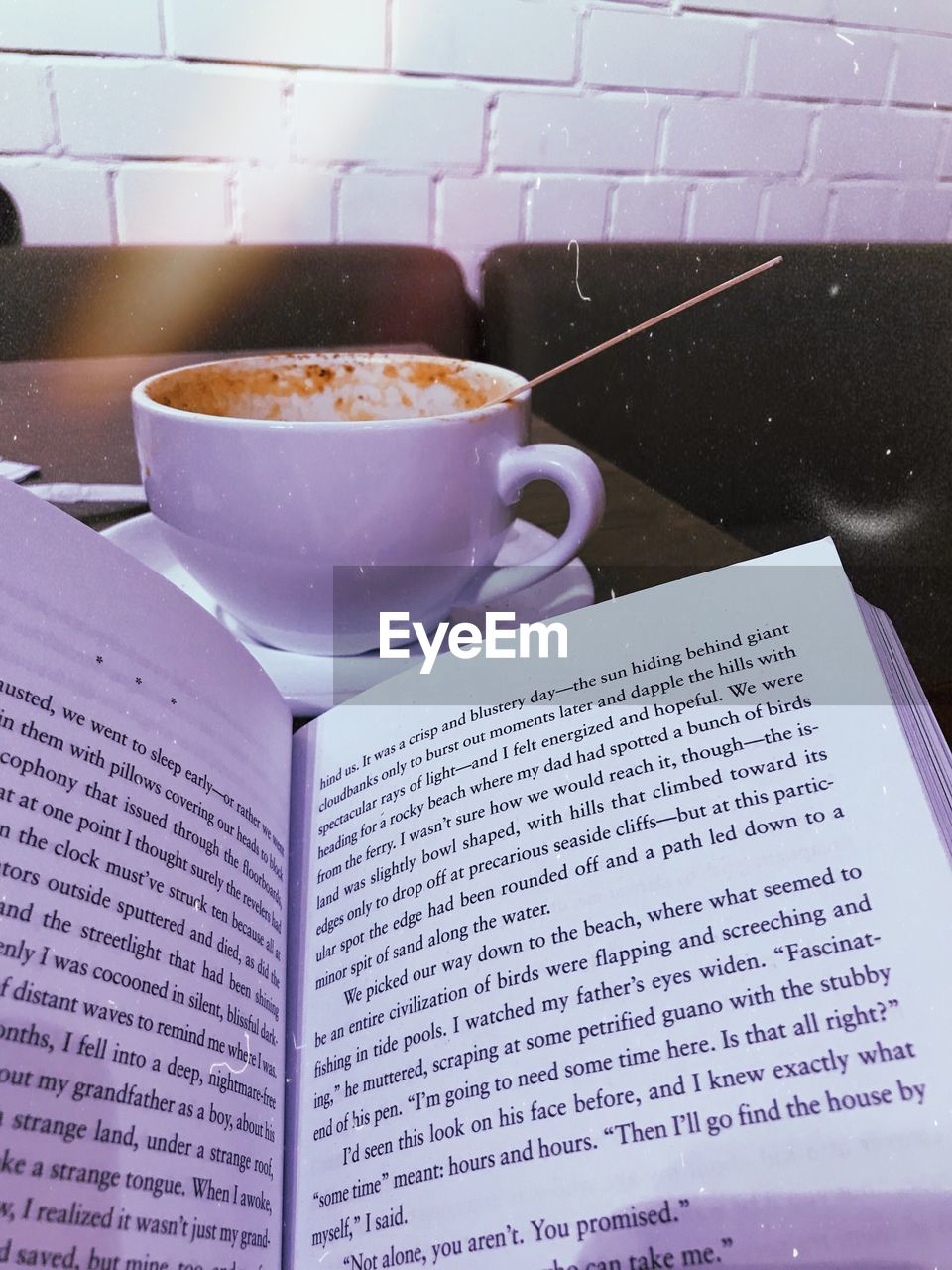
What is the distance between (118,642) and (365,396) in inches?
8.0

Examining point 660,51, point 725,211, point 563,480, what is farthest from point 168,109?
point 563,480

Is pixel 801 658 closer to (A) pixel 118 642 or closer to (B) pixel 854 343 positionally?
(A) pixel 118 642

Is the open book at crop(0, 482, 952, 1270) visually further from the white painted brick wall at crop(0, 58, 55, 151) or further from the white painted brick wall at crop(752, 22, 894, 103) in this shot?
the white painted brick wall at crop(752, 22, 894, 103)

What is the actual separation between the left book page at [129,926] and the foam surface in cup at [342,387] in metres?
0.15

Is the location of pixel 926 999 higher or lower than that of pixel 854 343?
lower

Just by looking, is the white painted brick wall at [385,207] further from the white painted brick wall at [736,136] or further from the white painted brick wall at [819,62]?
the white painted brick wall at [819,62]

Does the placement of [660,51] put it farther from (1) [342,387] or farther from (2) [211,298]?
(1) [342,387]

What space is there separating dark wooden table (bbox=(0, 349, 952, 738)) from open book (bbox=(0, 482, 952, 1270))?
0.10 m

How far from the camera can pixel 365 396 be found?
1.26 feet

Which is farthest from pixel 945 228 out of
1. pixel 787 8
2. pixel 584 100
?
pixel 584 100

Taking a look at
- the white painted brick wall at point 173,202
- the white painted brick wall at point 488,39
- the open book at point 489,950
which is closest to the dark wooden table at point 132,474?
the open book at point 489,950

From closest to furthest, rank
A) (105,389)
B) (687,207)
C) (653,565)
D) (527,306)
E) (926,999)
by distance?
(926,999)
(653,565)
(105,389)
(527,306)
(687,207)

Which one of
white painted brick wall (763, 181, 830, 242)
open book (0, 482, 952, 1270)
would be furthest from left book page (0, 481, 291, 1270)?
white painted brick wall (763, 181, 830, 242)
